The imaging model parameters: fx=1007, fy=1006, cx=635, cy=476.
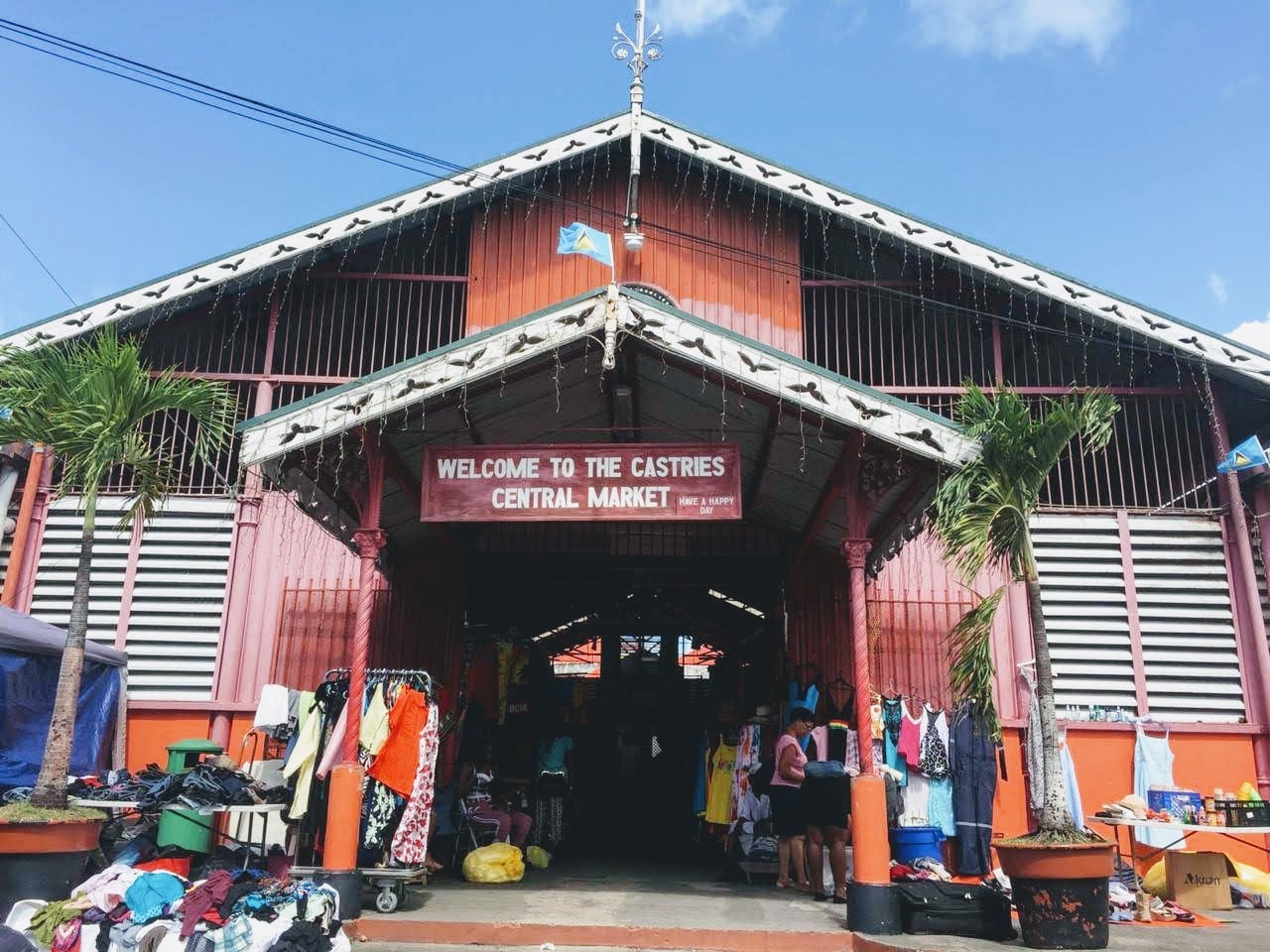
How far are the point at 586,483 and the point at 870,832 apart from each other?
3.52 m

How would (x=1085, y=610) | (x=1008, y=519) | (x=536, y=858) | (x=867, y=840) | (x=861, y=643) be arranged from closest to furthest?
(x=867, y=840)
(x=1008, y=519)
(x=861, y=643)
(x=536, y=858)
(x=1085, y=610)

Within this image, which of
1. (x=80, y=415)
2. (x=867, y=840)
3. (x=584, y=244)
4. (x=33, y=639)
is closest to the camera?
(x=867, y=840)

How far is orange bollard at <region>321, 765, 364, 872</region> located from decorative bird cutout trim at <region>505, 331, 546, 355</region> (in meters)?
3.53

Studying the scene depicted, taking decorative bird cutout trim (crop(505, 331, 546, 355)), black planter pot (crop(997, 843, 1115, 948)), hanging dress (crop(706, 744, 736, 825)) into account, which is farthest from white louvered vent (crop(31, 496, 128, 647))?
black planter pot (crop(997, 843, 1115, 948))

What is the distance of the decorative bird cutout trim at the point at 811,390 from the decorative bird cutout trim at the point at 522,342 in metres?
2.05

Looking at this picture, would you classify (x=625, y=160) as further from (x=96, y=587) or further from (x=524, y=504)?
(x=96, y=587)

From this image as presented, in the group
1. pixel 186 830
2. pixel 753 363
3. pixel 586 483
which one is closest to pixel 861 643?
pixel 753 363

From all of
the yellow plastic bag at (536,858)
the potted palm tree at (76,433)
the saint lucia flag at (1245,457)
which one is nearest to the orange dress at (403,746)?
the potted palm tree at (76,433)

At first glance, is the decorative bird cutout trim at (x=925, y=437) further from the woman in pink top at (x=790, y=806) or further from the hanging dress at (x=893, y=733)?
the hanging dress at (x=893, y=733)

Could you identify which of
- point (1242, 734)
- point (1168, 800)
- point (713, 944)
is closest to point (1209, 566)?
point (1242, 734)

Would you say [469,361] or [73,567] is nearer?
[469,361]

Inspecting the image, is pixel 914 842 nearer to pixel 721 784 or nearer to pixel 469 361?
pixel 721 784

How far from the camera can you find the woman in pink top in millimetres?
9570

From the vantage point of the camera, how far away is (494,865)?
9836 mm
